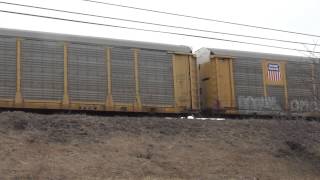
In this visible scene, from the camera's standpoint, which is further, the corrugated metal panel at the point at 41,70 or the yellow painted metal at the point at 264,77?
the yellow painted metal at the point at 264,77

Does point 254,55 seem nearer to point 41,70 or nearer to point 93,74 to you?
point 93,74

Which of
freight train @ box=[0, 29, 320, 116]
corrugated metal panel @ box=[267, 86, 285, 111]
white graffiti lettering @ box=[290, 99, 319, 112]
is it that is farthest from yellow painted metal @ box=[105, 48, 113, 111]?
white graffiti lettering @ box=[290, 99, 319, 112]

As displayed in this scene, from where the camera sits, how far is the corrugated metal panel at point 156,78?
23688mm

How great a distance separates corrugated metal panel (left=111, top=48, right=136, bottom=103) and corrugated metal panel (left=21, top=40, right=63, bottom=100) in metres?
2.28

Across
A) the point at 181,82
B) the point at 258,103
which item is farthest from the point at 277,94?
the point at 181,82

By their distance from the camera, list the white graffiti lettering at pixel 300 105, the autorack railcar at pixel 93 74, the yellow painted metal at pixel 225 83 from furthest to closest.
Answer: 1. the white graffiti lettering at pixel 300 105
2. the yellow painted metal at pixel 225 83
3. the autorack railcar at pixel 93 74

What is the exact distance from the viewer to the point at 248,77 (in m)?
26.1

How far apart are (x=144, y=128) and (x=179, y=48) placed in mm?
5743

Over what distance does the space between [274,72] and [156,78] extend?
20.9 feet

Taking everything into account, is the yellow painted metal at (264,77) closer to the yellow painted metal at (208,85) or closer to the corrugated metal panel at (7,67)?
the yellow painted metal at (208,85)

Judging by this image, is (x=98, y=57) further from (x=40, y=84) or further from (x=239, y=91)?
(x=239, y=91)

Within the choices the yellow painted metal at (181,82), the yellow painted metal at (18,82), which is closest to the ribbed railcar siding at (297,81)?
the yellow painted metal at (181,82)

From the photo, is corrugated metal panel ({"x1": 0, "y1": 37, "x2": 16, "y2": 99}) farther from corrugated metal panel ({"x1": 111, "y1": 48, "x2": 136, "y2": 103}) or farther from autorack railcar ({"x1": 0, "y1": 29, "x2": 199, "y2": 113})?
corrugated metal panel ({"x1": 111, "y1": 48, "x2": 136, "y2": 103})

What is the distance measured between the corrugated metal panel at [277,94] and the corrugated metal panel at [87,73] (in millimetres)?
8278
